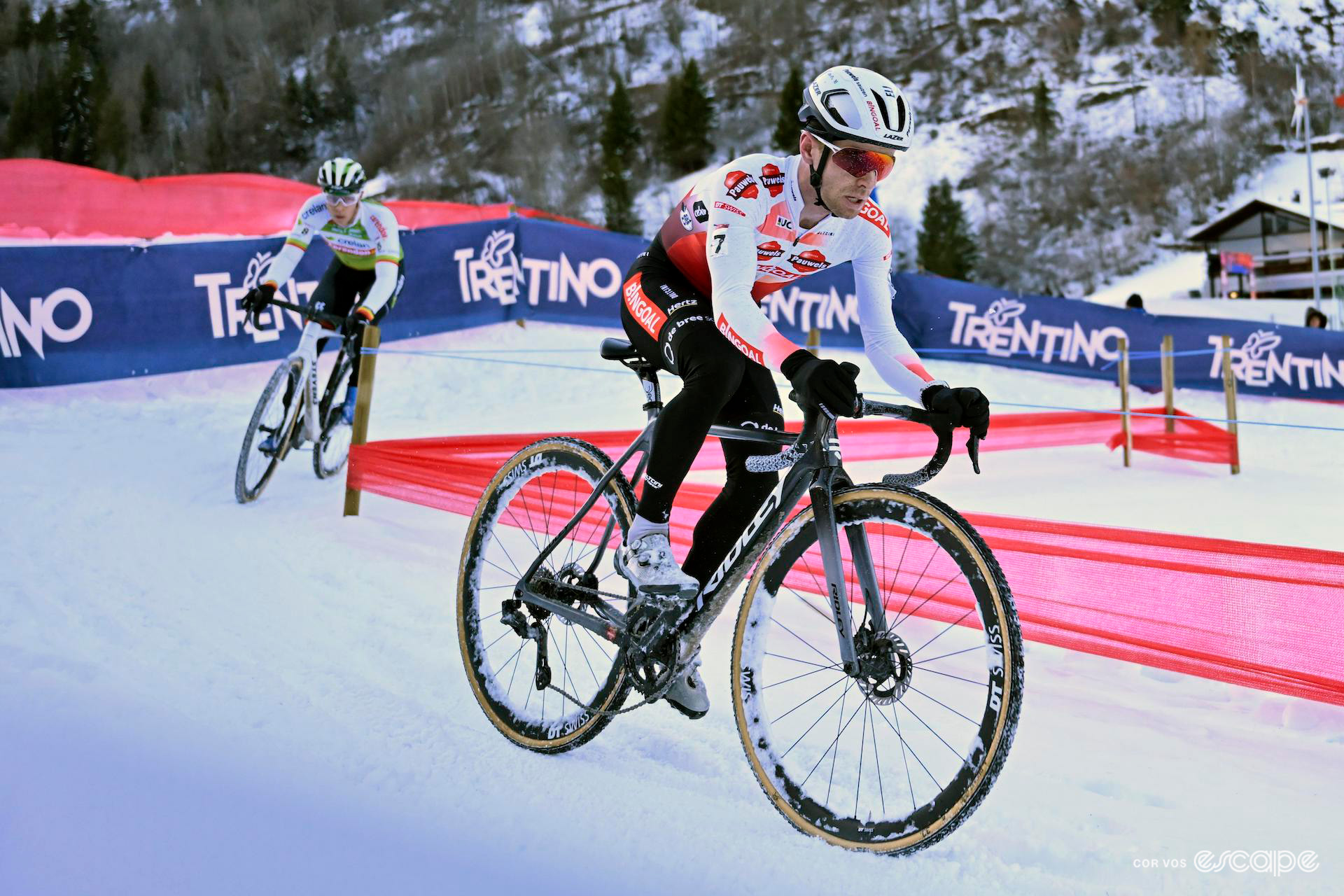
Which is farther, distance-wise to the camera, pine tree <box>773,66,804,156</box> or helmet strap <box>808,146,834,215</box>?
pine tree <box>773,66,804,156</box>

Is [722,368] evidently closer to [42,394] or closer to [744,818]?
[744,818]

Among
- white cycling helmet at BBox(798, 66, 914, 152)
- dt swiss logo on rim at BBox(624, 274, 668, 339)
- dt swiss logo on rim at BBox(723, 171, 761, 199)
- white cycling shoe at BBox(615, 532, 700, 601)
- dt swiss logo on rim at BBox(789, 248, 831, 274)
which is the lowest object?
white cycling shoe at BBox(615, 532, 700, 601)

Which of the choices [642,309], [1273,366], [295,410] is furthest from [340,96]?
[642,309]

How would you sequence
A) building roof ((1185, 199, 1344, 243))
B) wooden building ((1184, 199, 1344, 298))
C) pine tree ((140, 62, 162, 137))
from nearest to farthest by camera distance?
wooden building ((1184, 199, 1344, 298)), building roof ((1185, 199, 1344, 243)), pine tree ((140, 62, 162, 137))

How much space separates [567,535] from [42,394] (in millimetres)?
9077

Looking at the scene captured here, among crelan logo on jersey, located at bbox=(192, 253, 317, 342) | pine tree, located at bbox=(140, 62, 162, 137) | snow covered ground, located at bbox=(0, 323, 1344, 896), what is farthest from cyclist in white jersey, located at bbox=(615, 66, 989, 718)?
pine tree, located at bbox=(140, 62, 162, 137)

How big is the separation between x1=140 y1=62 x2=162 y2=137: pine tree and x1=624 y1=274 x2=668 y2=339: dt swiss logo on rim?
263 ft

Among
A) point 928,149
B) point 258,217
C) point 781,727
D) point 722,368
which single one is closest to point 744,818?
point 781,727

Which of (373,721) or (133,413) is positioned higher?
(133,413)

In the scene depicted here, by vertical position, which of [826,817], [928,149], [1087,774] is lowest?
[1087,774]

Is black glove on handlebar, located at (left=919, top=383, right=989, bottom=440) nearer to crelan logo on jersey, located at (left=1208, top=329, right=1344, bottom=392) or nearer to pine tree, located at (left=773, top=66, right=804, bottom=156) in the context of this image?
crelan logo on jersey, located at (left=1208, top=329, right=1344, bottom=392)

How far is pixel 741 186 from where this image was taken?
9.80 ft

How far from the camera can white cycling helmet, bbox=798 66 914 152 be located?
109 inches

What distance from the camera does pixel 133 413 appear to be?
1006cm
